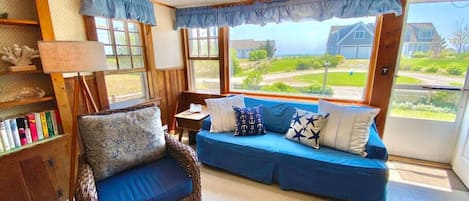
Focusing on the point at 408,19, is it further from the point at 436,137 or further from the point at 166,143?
the point at 166,143

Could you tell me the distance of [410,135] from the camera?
8.21ft

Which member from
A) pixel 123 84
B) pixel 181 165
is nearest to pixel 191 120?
pixel 123 84

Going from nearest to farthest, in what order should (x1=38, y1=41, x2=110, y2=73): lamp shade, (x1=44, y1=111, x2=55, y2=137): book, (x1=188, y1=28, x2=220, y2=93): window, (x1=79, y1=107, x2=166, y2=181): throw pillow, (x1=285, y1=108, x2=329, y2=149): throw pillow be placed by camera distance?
(x1=38, y1=41, x2=110, y2=73): lamp shade → (x1=79, y1=107, x2=166, y2=181): throw pillow → (x1=44, y1=111, x2=55, y2=137): book → (x1=285, y1=108, x2=329, y2=149): throw pillow → (x1=188, y1=28, x2=220, y2=93): window

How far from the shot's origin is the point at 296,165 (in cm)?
194

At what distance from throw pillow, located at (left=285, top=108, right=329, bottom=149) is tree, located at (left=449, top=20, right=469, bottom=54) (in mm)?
1566

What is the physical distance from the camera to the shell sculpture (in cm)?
162

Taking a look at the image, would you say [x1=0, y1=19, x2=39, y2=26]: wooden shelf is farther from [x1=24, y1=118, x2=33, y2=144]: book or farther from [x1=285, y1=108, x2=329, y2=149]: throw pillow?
[x1=285, y1=108, x2=329, y2=149]: throw pillow

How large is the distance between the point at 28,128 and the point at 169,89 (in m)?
1.82

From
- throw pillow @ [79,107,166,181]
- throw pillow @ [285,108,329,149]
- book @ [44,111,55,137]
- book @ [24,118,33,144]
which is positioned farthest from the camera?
throw pillow @ [285,108,329,149]

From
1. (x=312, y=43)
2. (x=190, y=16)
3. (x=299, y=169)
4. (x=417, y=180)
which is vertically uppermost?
(x=190, y=16)

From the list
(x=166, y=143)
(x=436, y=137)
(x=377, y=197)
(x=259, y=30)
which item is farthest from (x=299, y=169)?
(x=259, y=30)

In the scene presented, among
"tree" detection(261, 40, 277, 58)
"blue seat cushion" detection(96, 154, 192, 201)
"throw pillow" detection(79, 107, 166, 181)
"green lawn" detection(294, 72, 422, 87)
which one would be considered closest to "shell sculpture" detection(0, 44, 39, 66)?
"throw pillow" detection(79, 107, 166, 181)

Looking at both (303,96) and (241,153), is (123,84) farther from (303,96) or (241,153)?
(303,96)

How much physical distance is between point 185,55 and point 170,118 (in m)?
1.10
